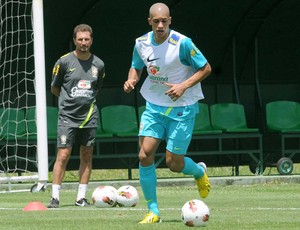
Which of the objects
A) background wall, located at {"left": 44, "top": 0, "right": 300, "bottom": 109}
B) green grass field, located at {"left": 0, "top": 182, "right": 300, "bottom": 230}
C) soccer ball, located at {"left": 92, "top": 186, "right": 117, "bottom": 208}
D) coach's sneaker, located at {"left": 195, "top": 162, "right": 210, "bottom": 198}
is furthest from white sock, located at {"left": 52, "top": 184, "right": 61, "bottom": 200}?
background wall, located at {"left": 44, "top": 0, "right": 300, "bottom": 109}

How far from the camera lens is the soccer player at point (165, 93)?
10.7m

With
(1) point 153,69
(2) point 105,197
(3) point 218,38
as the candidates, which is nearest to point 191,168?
(1) point 153,69

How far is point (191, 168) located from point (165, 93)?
1.19m

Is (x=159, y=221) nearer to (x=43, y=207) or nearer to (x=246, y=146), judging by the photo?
(x=43, y=207)

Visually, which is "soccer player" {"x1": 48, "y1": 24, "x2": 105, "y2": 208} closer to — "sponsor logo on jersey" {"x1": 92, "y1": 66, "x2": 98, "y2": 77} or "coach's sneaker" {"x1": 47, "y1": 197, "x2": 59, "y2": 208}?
"sponsor logo on jersey" {"x1": 92, "y1": 66, "x2": 98, "y2": 77}

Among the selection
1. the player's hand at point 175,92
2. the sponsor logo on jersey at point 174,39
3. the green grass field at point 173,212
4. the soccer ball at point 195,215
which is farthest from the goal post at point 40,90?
the soccer ball at point 195,215

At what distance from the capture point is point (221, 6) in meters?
21.0

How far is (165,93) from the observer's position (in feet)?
35.0

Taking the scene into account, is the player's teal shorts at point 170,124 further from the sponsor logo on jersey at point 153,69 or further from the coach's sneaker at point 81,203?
the coach's sneaker at point 81,203

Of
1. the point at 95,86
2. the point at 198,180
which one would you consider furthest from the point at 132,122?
the point at 198,180

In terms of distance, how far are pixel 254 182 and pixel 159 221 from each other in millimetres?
→ 8040

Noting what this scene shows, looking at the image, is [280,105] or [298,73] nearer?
[280,105]

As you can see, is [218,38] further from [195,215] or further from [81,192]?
[195,215]

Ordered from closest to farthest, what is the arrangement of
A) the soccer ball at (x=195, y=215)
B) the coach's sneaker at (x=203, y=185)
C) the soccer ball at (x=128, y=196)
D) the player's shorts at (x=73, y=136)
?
the soccer ball at (x=195, y=215) < the coach's sneaker at (x=203, y=185) < the soccer ball at (x=128, y=196) < the player's shorts at (x=73, y=136)
